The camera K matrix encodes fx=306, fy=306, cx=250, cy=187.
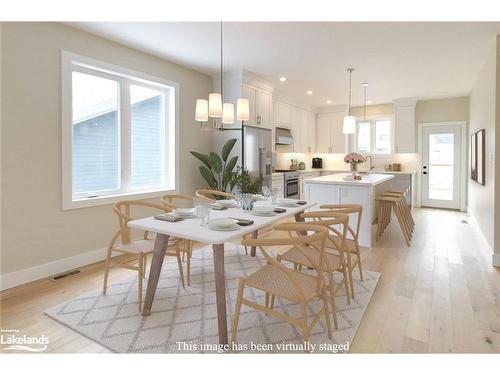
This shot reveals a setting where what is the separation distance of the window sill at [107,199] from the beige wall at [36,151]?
6 centimetres

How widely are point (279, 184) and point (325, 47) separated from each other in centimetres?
274

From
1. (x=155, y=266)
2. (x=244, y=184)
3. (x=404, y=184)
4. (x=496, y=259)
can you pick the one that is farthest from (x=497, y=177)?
(x=155, y=266)

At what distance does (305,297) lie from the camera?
1.69 m

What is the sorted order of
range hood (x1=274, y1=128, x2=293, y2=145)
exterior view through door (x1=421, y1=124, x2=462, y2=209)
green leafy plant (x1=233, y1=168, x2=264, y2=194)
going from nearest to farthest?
green leafy plant (x1=233, y1=168, x2=264, y2=194) → range hood (x1=274, y1=128, x2=293, y2=145) → exterior view through door (x1=421, y1=124, x2=462, y2=209)

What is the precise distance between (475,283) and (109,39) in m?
4.59

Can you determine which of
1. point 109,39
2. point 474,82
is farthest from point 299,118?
point 109,39

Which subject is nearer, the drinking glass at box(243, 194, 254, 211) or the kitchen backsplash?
the drinking glass at box(243, 194, 254, 211)

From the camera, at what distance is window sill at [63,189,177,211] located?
3.24m

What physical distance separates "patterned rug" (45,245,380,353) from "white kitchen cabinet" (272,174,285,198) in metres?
3.01

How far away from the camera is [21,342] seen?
76.7 inches

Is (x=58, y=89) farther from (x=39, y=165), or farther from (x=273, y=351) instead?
(x=273, y=351)

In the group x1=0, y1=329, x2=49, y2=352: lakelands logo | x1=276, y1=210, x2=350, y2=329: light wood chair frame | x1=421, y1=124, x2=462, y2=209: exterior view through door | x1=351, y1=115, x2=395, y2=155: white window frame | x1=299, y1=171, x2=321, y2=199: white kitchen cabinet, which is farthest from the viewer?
x1=351, y1=115, x2=395, y2=155: white window frame

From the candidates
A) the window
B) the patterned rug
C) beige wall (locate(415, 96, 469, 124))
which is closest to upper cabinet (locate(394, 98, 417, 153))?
beige wall (locate(415, 96, 469, 124))

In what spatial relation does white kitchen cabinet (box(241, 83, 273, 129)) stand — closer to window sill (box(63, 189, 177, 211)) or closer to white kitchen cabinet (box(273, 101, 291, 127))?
white kitchen cabinet (box(273, 101, 291, 127))
